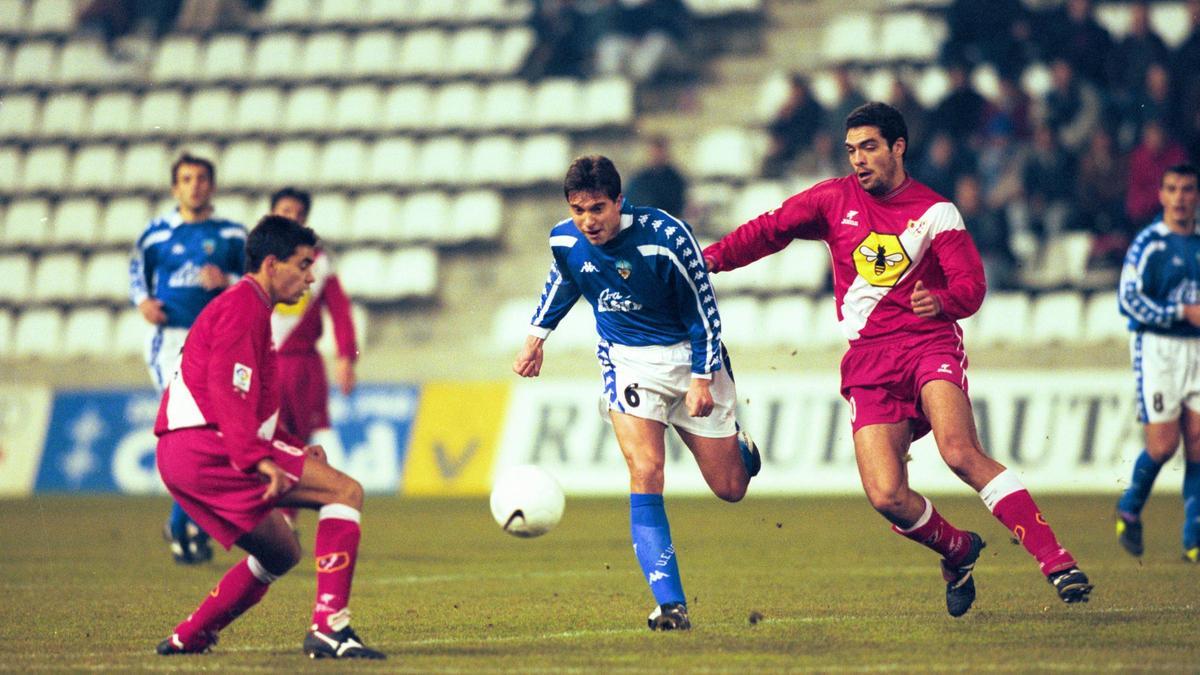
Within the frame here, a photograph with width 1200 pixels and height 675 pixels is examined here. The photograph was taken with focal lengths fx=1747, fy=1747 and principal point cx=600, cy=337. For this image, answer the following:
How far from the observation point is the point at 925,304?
741cm

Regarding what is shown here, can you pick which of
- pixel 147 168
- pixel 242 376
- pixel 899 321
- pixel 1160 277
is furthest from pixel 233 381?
pixel 147 168

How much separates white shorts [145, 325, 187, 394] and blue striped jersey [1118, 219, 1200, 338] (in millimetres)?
6119

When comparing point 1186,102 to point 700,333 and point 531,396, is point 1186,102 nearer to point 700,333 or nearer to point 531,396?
point 531,396

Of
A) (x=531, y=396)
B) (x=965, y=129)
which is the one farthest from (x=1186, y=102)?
(x=531, y=396)

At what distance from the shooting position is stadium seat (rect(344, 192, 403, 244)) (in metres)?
21.5

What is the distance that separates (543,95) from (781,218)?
14.2 m

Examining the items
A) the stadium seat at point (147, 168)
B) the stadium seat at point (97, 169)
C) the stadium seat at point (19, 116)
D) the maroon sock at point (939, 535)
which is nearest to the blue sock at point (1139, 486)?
the maroon sock at point (939, 535)

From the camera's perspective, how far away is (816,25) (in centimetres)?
2236

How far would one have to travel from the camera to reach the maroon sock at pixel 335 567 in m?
6.51

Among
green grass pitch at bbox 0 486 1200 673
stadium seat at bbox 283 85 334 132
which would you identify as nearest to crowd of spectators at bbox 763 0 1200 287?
green grass pitch at bbox 0 486 1200 673

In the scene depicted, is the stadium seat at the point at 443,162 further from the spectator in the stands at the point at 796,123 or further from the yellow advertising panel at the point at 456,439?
the yellow advertising panel at the point at 456,439

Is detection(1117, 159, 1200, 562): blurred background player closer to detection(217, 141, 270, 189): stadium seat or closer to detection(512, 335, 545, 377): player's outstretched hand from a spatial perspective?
detection(512, 335, 545, 377): player's outstretched hand

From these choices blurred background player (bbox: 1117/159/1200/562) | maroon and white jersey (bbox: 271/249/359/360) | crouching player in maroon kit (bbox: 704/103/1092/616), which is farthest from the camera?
maroon and white jersey (bbox: 271/249/359/360)

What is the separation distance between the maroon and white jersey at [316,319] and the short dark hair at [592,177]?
203 inches
